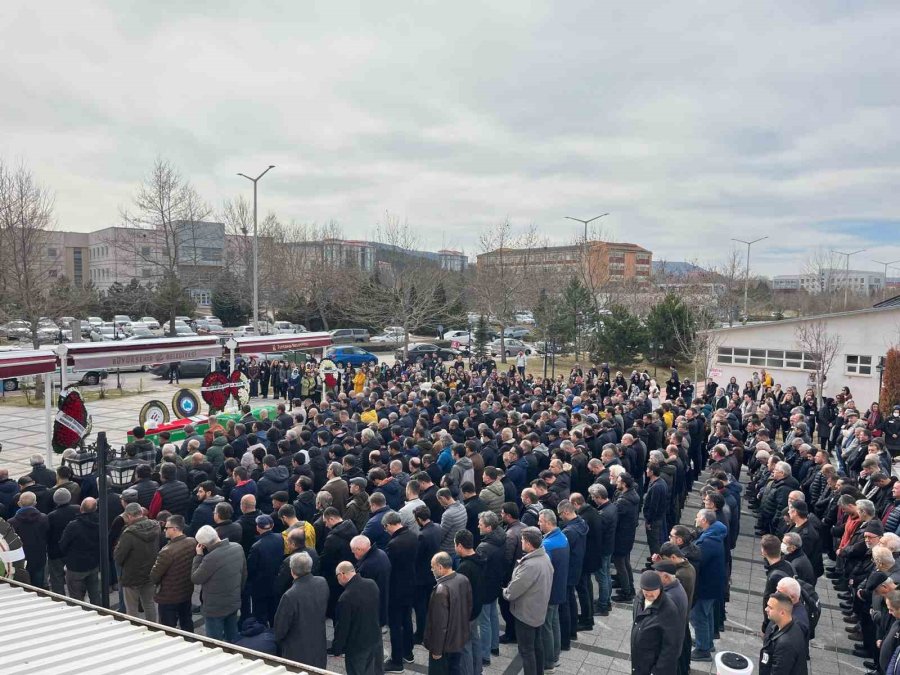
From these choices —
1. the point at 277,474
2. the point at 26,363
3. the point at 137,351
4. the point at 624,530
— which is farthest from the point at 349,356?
the point at 624,530

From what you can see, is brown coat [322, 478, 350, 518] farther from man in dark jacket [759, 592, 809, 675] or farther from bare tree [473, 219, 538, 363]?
bare tree [473, 219, 538, 363]

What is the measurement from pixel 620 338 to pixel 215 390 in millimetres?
23062

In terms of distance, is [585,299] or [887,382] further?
[585,299]

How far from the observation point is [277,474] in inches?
345

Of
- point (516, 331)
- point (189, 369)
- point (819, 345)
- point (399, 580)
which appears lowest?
point (189, 369)

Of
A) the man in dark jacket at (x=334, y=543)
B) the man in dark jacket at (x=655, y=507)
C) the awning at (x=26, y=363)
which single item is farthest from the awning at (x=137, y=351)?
the man in dark jacket at (x=655, y=507)

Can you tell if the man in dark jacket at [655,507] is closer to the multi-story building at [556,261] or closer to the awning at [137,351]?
the awning at [137,351]

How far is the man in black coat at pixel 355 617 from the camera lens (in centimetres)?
568

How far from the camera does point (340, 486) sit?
27.3 feet

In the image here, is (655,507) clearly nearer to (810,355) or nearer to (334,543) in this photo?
(334,543)

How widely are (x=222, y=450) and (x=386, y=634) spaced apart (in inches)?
189

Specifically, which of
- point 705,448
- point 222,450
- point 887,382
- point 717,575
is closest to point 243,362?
point 222,450

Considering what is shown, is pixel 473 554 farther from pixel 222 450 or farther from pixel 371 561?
pixel 222 450

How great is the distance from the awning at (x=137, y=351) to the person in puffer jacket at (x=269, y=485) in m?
6.96
